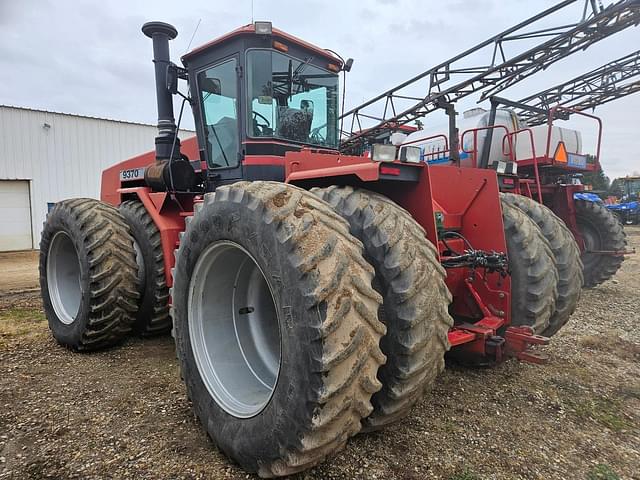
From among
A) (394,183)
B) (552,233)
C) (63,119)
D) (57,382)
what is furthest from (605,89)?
(63,119)

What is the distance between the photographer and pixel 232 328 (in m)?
2.99

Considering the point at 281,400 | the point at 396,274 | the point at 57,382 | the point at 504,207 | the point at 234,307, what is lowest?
the point at 57,382

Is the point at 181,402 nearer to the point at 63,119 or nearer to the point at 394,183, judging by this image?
the point at 394,183

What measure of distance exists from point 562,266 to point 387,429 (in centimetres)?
229

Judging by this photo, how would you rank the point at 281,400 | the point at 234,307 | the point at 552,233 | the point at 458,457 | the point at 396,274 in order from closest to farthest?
1. the point at 281,400
2. the point at 396,274
3. the point at 458,457
4. the point at 234,307
5. the point at 552,233

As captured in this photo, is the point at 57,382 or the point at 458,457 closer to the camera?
the point at 458,457

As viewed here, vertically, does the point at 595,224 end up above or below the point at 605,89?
below

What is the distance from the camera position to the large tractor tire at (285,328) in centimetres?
195

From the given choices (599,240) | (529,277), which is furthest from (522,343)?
(599,240)

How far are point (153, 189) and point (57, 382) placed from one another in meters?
2.13

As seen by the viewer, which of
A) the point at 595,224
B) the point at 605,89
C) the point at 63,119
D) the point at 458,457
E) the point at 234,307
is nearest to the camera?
the point at 458,457

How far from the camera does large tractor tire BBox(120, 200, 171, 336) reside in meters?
4.45

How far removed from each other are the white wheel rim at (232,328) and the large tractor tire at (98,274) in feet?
5.99

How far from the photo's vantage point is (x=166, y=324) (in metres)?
4.74
